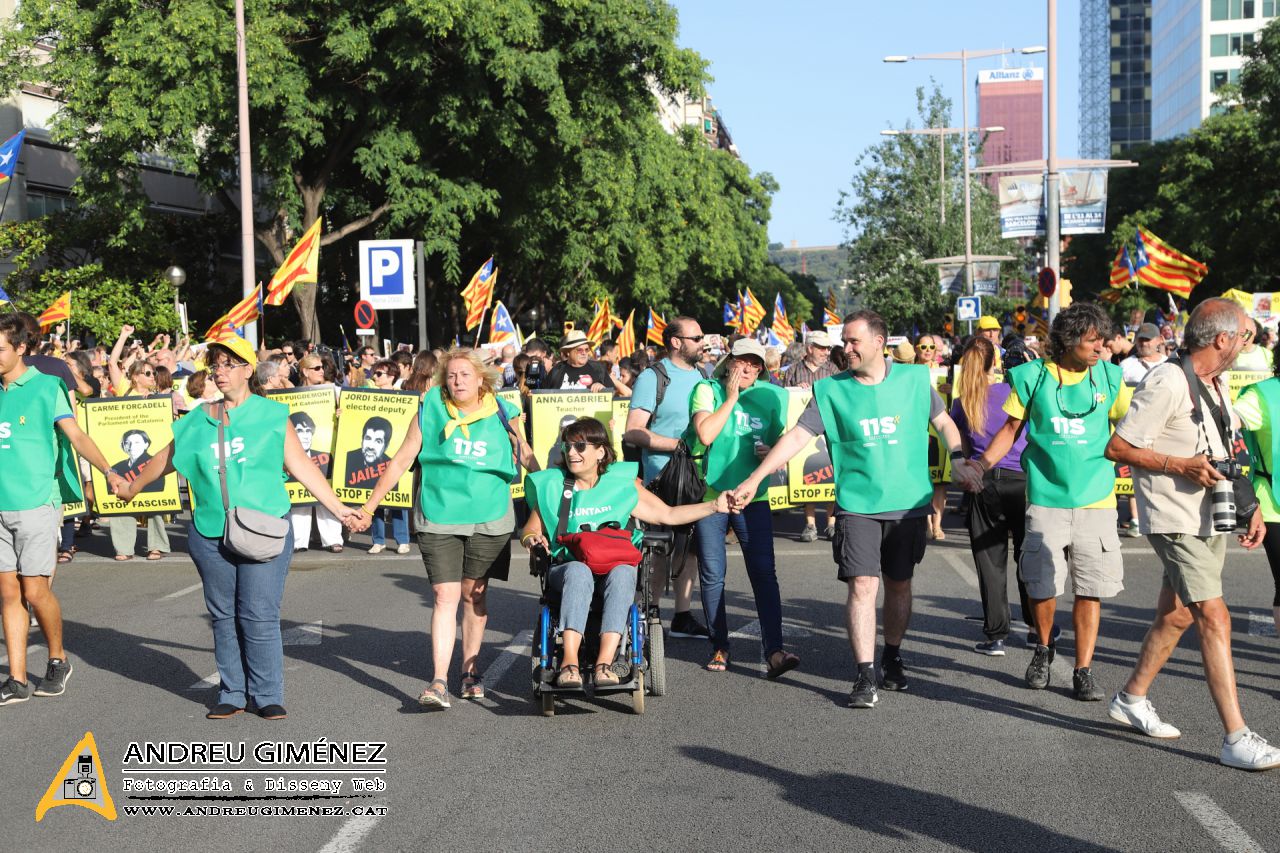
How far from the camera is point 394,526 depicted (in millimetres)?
13969

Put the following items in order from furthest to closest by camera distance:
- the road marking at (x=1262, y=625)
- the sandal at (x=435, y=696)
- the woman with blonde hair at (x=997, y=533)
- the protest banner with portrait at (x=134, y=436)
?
the protest banner with portrait at (x=134, y=436)
the road marking at (x=1262, y=625)
the woman with blonde hair at (x=997, y=533)
the sandal at (x=435, y=696)

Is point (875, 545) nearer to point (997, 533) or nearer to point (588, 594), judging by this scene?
point (997, 533)

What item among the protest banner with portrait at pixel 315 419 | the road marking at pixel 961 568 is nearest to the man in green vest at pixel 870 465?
the road marking at pixel 961 568

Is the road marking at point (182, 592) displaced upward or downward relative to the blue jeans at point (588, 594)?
downward

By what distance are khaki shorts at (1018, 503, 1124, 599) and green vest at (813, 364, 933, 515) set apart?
0.57 metres

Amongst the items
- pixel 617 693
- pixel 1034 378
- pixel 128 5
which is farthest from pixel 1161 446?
pixel 128 5

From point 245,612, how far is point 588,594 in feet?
5.36

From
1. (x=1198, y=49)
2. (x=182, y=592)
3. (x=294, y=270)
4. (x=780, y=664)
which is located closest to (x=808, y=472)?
(x=182, y=592)

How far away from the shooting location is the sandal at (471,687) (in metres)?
7.60

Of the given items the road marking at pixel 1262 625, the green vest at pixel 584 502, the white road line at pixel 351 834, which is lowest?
the road marking at pixel 1262 625

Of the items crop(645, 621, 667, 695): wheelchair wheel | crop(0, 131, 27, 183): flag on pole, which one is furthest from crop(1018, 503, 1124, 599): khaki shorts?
crop(0, 131, 27, 183): flag on pole

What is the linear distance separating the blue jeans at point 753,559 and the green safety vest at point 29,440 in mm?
3371

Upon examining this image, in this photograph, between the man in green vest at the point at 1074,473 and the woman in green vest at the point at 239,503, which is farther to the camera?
the man in green vest at the point at 1074,473

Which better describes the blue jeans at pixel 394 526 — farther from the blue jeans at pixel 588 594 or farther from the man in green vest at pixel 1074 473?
the man in green vest at pixel 1074 473
